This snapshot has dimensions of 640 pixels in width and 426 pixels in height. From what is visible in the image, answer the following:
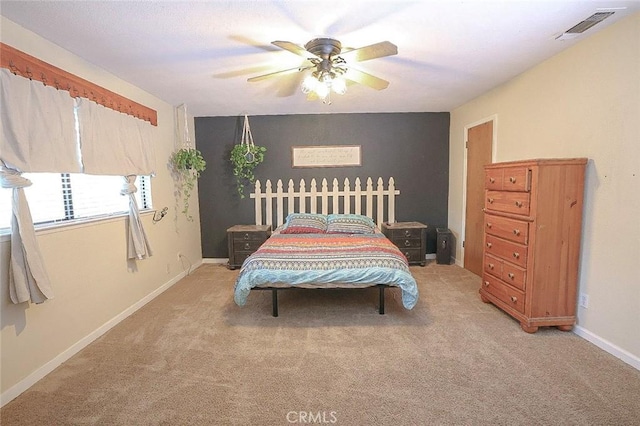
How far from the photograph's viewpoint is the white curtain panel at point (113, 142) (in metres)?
2.35

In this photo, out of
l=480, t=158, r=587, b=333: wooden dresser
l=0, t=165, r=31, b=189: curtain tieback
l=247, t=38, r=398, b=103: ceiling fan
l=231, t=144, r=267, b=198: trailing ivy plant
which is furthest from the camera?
l=231, t=144, r=267, b=198: trailing ivy plant

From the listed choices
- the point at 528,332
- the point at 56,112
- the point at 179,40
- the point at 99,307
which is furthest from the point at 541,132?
the point at 99,307

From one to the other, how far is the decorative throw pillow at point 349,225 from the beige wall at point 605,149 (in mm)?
2070

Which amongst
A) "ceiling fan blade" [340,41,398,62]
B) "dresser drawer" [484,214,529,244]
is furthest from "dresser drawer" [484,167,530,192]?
"ceiling fan blade" [340,41,398,62]

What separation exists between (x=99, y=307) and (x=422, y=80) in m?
3.77

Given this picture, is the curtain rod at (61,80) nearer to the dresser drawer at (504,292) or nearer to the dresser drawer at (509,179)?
the dresser drawer at (509,179)

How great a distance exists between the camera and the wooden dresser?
226 cm

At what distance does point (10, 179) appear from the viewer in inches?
68.9

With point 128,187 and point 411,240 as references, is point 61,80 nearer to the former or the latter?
point 128,187

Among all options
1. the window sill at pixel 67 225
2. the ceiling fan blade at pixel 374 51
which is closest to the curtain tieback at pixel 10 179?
the window sill at pixel 67 225

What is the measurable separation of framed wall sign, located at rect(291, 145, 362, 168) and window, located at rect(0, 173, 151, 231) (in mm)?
2415

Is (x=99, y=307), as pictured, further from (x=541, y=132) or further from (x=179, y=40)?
(x=541, y=132)

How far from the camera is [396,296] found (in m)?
3.19

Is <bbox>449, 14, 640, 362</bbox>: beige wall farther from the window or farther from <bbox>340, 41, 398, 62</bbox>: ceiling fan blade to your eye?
the window
